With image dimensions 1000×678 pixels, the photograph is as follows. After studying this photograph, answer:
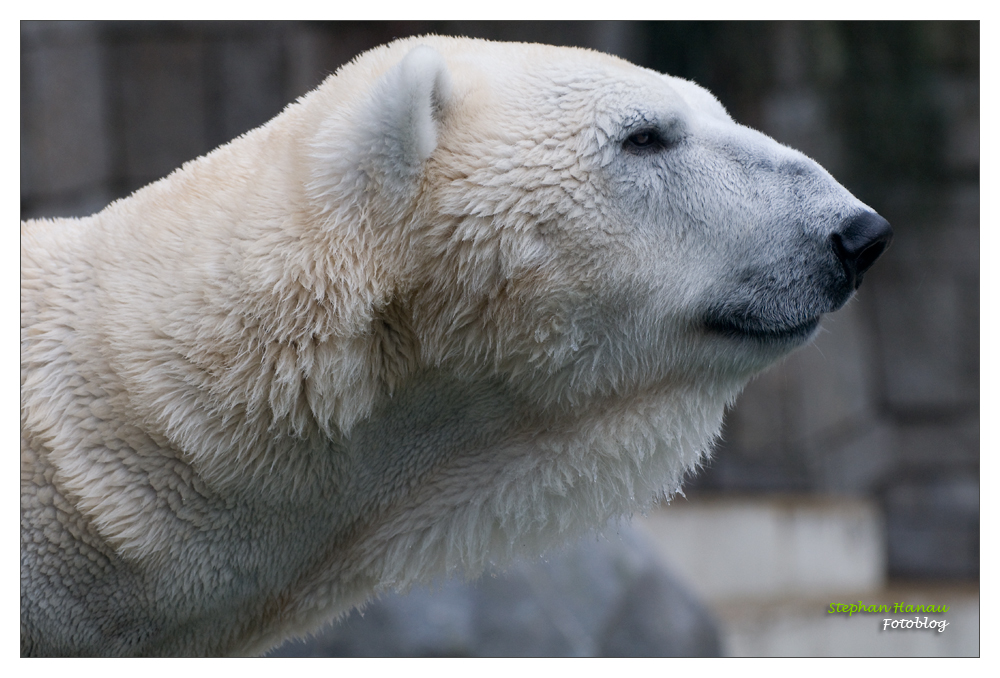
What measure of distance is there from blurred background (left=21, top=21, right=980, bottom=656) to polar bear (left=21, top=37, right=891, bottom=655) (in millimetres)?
1614

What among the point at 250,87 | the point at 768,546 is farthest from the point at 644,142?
the point at 768,546

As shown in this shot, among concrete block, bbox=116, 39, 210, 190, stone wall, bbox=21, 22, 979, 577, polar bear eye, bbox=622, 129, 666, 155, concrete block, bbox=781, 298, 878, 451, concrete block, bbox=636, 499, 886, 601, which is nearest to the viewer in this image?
polar bear eye, bbox=622, 129, 666, 155

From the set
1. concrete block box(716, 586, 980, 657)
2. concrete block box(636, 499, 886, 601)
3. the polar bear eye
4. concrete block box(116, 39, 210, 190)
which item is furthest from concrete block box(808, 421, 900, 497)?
the polar bear eye

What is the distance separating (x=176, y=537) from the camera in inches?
45.9

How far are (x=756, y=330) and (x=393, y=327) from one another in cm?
49

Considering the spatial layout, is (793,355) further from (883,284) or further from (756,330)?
(756,330)

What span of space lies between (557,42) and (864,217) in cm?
277

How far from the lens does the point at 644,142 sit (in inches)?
46.4

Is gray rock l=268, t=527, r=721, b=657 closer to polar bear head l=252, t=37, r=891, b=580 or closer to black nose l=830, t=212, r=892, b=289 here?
polar bear head l=252, t=37, r=891, b=580

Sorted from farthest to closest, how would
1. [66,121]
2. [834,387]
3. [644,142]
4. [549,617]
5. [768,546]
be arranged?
1. [834,387]
2. [768,546]
3. [66,121]
4. [549,617]
5. [644,142]

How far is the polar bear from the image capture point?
111 centimetres

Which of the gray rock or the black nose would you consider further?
the gray rock

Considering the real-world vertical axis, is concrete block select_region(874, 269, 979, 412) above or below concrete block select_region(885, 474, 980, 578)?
above
